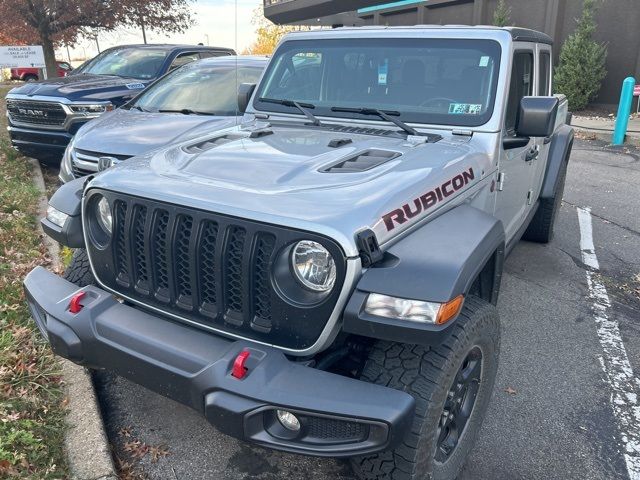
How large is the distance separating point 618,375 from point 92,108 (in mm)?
6355

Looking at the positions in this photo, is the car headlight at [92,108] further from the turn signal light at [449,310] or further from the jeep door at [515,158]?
the turn signal light at [449,310]

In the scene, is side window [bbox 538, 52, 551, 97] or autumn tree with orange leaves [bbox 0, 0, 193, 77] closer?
side window [bbox 538, 52, 551, 97]

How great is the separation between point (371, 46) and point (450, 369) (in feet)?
7.19

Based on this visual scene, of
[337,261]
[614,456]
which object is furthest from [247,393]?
[614,456]

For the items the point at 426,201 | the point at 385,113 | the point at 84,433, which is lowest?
the point at 84,433

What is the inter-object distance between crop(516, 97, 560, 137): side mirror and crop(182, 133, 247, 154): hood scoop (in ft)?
4.97

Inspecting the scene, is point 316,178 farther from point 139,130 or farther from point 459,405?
point 139,130

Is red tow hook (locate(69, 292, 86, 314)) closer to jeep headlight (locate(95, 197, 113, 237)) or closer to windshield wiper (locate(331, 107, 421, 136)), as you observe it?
jeep headlight (locate(95, 197, 113, 237))

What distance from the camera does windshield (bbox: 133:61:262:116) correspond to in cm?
602

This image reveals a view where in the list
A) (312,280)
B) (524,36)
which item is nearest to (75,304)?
(312,280)

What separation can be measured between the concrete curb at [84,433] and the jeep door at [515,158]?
8.11ft

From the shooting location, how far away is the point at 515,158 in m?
3.60

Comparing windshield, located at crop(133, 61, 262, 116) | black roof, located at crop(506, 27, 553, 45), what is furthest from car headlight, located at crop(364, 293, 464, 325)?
windshield, located at crop(133, 61, 262, 116)

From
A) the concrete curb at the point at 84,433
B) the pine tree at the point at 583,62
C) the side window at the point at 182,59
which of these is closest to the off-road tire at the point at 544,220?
the concrete curb at the point at 84,433
